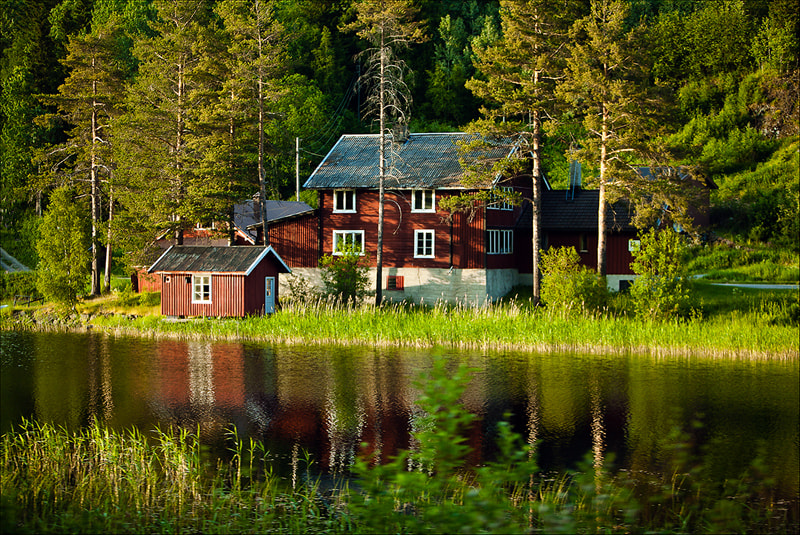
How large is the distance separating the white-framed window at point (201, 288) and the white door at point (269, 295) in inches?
102

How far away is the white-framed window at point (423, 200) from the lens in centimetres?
4344

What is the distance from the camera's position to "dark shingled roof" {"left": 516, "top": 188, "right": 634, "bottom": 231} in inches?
1703

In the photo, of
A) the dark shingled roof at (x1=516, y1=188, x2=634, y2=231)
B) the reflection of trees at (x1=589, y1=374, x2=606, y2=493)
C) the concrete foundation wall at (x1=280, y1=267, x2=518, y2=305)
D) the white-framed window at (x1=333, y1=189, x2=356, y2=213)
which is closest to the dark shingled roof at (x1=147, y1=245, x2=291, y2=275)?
the concrete foundation wall at (x1=280, y1=267, x2=518, y2=305)

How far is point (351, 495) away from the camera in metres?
11.6

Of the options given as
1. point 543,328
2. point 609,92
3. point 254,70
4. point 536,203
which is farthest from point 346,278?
point 609,92

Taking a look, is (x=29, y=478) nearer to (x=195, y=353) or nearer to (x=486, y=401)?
(x=486, y=401)

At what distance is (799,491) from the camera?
13375mm

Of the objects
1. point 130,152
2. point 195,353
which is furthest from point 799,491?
point 130,152

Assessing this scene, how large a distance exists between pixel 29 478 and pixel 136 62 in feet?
201

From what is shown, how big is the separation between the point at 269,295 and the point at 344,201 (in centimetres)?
796

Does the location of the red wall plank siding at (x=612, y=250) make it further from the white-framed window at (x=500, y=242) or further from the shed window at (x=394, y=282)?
the shed window at (x=394, y=282)

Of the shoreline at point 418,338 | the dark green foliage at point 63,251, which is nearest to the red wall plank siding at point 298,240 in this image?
the shoreline at point 418,338

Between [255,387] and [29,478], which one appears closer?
[29,478]

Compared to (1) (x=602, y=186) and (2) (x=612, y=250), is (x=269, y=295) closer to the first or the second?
(1) (x=602, y=186)
